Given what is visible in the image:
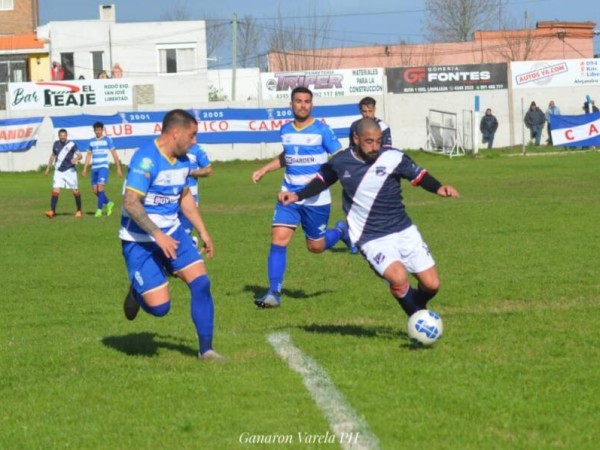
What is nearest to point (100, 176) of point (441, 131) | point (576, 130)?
point (441, 131)

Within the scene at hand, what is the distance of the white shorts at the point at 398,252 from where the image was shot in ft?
27.8

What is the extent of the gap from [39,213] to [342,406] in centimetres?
1927

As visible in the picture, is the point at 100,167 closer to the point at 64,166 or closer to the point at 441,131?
the point at 64,166

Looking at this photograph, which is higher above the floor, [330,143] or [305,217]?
[330,143]

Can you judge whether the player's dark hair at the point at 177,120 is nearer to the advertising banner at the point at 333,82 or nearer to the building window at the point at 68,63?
the advertising banner at the point at 333,82

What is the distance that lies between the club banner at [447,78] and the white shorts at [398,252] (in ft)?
125

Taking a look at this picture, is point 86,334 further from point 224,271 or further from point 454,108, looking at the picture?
point 454,108

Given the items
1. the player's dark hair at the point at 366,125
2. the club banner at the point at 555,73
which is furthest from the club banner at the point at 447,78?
the player's dark hair at the point at 366,125

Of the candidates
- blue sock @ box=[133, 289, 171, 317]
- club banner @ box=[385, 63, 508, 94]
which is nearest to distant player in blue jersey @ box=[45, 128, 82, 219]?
blue sock @ box=[133, 289, 171, 317]

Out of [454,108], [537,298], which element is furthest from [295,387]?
[454,108]

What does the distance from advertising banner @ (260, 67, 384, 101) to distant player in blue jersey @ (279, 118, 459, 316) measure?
136 feet

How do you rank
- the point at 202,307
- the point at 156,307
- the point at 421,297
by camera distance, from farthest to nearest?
1. the point at 421,297
2. the point at 156,307
3. the point at 202,307

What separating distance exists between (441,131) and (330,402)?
3963 cm

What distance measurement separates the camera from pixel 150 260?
8.30 m
